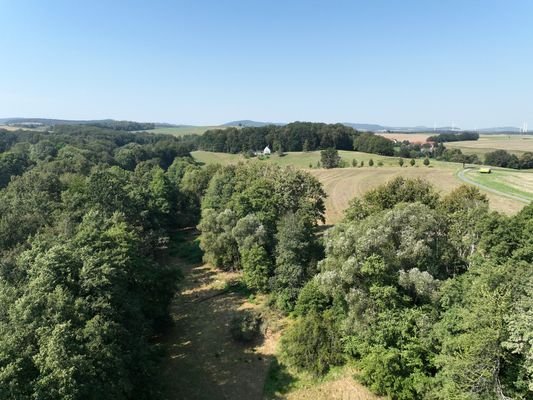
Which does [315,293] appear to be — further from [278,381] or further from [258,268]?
[258,268]

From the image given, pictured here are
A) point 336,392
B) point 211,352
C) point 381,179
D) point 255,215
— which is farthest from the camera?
point 381,179

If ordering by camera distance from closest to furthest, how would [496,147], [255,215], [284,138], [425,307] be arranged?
[425,307] → [255,215] → [496,147] → [284,138]

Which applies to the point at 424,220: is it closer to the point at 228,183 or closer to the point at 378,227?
the point at 378,227

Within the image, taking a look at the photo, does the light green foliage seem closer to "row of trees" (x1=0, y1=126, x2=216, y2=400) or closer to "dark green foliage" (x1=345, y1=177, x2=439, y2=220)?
"dark green foliage" (x1=345, y1=177, x2=439, y2=220)

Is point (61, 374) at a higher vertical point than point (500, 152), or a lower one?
lower

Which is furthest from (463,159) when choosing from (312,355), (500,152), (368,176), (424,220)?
(312,355)

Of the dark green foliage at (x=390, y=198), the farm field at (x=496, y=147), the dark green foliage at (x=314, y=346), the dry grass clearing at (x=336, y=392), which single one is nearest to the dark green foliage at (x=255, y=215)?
the dark green foliage at (x=390, y=198)

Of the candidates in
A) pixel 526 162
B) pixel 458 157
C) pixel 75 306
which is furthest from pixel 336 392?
pixel 458 157
